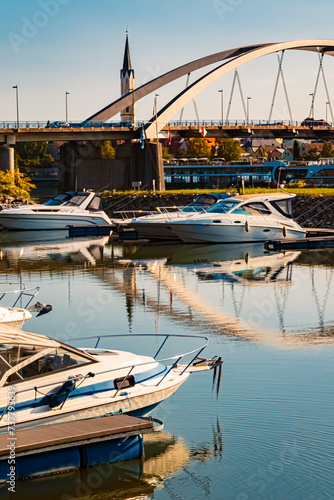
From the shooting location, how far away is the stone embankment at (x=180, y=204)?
51.2m

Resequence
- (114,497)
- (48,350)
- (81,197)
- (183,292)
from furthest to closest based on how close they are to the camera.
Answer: (81,197) < (183,292) < (48,350) < (114,497)

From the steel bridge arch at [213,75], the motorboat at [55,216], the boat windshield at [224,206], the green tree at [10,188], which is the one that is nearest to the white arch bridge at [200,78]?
the steel bridge arch at [213,75]

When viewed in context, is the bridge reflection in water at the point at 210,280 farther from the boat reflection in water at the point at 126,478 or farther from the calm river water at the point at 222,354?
the boat reflection in water at the point at 126,478

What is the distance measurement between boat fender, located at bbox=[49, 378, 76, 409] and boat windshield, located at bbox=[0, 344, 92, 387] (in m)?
0.36

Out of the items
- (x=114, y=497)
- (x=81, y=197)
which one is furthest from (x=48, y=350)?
(x=81, y=197)

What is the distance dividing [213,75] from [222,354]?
67.7 m

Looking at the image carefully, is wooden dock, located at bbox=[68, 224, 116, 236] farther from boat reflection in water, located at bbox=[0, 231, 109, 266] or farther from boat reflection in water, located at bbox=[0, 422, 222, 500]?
boat reflection in water, located at bbox=[0, 422, 222, 500]

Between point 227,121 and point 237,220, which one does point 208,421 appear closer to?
point 237,220

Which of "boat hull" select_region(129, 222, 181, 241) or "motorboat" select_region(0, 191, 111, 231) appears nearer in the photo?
"boat hull" select_region(129, 222, 181, 241)

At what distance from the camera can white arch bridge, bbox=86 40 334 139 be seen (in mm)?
80625

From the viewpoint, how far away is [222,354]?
52.0ft

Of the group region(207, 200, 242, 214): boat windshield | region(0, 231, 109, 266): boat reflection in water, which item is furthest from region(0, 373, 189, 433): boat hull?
region(207, 200, 242, 214): boat windshield

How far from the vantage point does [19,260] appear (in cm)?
3341

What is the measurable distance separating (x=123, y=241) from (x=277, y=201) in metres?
8.49
